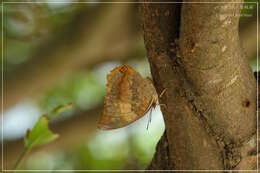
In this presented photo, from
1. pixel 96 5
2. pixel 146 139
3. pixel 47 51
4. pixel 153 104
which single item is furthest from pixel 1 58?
pixel 153 104

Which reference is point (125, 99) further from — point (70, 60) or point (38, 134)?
point (70, 60)

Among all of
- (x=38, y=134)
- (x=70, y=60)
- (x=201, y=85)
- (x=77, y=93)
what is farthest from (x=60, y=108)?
(x=77, y=93)

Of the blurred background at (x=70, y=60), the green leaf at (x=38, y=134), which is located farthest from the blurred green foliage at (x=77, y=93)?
the green leaf at (x=38, y=134)

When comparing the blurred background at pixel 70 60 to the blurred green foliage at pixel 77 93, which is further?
the blurred green foliage at pixel 77 93

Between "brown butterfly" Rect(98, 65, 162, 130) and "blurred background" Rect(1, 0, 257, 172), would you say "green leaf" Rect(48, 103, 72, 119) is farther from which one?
"blurred background" Rect(1, 0, 257, 172)

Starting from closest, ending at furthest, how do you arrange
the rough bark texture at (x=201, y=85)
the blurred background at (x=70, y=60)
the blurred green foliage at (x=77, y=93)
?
the rough bark texture at (x=201, y=85) < the blurred background at (x=70, y=60) < the blurred green foliage at (x=77, y=93)

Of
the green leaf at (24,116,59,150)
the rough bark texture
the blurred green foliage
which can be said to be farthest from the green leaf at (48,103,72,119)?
the blurred green foliage

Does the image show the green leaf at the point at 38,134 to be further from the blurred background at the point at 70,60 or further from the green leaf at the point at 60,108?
the blurred background at the point at 70,60
